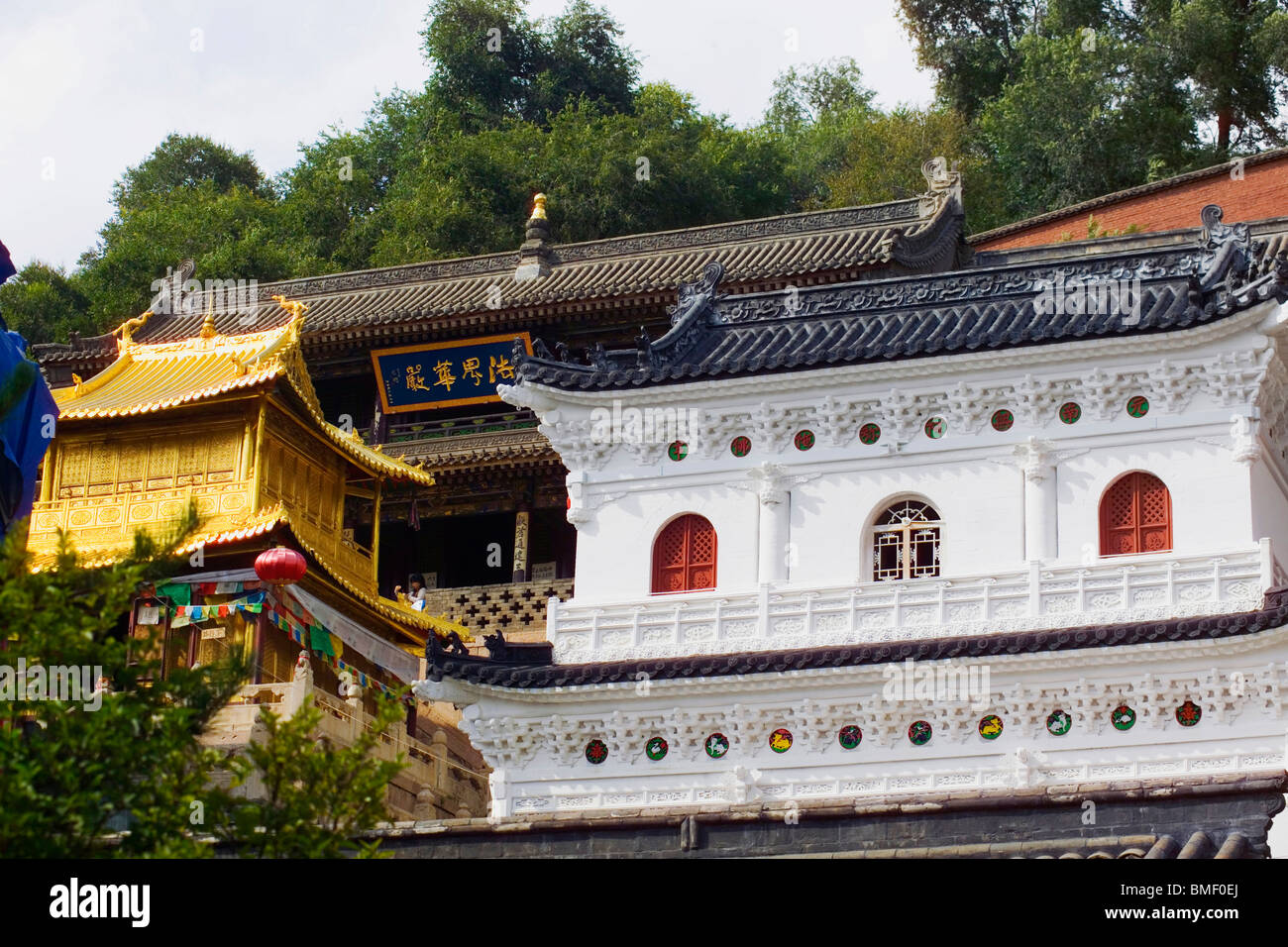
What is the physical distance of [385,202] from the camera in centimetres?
5403

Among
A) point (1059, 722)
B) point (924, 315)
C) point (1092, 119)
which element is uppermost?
point (1092, 119)

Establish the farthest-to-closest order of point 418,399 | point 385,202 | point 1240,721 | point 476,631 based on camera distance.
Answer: point 385,202 < point 418,399 < point 476,631 < point 1240,721

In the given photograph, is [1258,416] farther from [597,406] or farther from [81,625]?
[81,625]

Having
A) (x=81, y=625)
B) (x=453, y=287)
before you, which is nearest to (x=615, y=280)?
(x=453, y=287)

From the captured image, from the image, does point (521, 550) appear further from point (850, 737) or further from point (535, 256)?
point (850, 737)

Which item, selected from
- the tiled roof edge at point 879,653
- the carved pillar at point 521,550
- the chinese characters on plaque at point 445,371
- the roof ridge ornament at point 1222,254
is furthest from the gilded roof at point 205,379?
the roof ridge ornament at point 1222,254

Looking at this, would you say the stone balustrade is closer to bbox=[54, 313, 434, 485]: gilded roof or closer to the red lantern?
the red lantern

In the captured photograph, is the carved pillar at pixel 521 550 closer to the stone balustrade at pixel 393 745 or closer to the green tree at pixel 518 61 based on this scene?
the stone balustrade at pixel 393 745

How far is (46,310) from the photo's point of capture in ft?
169

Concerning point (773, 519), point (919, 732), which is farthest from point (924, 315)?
point (919, 732)

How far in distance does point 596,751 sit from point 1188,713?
6570mm

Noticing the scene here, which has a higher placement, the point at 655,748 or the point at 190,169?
the point at 190,169

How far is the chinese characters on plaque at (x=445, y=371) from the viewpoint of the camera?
3781 cm

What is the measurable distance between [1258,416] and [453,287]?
19.7m
